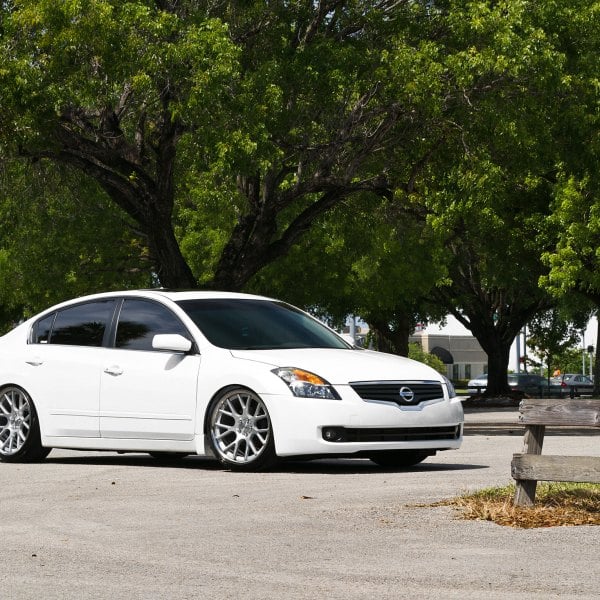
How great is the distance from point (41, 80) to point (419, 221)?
15.3 m

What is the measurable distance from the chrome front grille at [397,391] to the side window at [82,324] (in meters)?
2.99

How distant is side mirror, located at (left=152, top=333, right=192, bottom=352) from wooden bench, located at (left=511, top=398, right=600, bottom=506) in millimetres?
4468

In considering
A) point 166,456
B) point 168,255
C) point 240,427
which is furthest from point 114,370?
point 168,255

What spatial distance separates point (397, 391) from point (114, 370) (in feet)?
9.18

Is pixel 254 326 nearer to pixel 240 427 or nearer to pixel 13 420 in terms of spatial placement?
pixel 240 427

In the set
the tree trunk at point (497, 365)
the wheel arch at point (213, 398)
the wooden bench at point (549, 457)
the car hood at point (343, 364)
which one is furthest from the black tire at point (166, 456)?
the tree trunk at point (497, 365)

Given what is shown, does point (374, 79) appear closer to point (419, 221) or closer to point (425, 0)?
point (425, 0)

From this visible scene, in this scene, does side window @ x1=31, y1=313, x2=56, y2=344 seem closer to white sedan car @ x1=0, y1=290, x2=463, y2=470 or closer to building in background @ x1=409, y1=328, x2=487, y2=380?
white sedan car @ x1=0, y1=290, x2=463, y2=470

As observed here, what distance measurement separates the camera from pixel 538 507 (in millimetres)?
9398

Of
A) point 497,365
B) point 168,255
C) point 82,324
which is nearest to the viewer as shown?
point 82,324

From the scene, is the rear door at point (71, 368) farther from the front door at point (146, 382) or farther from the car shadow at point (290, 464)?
the car shadow at point (290, 464)

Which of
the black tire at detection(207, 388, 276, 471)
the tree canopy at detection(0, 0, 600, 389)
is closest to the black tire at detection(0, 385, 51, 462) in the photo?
the black tire at detection(207, 388, 276, 471)

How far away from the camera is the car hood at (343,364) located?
41.6 feet

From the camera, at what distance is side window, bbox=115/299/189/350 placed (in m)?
13.9
